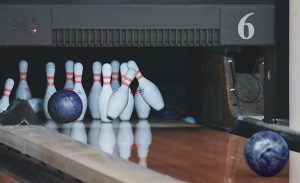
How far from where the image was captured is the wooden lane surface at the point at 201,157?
97.7 inches

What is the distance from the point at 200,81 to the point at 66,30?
42.9 inches

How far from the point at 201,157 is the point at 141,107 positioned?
1494 mm

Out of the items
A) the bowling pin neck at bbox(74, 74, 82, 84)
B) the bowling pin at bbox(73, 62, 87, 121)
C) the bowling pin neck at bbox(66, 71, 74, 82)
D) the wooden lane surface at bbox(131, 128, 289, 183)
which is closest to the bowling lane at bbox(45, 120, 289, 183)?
the wooden lane surface at bbox(131, 128, 289, 183)

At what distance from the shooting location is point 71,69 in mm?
4492

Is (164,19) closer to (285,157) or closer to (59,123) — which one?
(59,123)

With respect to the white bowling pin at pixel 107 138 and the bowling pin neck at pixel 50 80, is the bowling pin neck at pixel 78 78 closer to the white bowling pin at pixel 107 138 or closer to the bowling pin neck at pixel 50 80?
the bowling pin neck at pixel 50 80

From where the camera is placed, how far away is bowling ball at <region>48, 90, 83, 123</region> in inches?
164

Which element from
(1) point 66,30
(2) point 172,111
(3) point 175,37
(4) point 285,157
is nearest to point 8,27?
(1) point 66,30

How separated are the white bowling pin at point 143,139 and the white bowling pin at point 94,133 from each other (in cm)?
17

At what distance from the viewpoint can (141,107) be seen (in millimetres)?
4457

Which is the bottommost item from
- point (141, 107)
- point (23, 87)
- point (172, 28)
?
point (141, 107)

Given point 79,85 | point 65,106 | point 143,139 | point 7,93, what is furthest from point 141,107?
point 143,139

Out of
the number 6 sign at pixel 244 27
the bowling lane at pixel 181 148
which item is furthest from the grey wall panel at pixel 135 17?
the bowling lane at pixel 181 148

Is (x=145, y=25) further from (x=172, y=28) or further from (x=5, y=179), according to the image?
(x=5, y=179)
